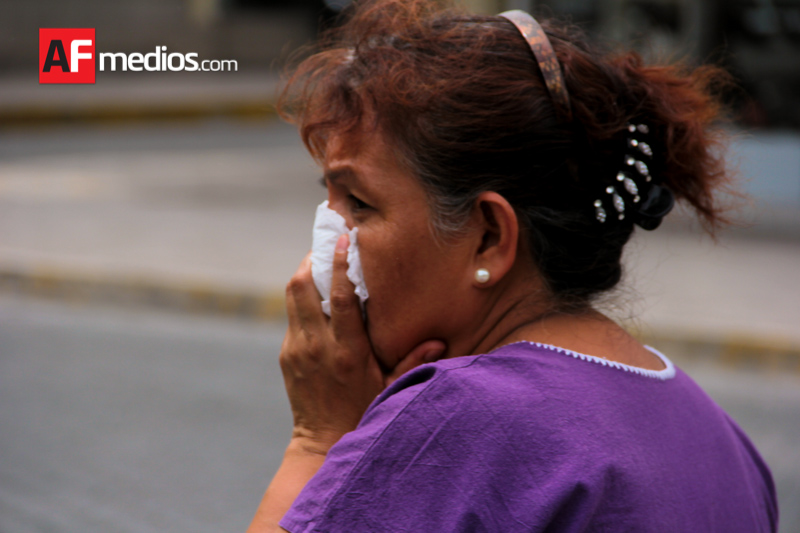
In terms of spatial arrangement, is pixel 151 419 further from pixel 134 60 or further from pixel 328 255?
pixel 328 255

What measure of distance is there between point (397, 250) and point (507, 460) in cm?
43

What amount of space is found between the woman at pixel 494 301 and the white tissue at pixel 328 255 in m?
0.02

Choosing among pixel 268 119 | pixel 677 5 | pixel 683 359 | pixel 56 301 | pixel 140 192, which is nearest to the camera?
pixel 683 359

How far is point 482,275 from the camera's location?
1394mm

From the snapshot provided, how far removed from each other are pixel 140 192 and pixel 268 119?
29.5ft

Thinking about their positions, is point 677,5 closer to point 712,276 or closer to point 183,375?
point 712,276

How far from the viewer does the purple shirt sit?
1.10m

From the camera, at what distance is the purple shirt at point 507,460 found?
3.59ft

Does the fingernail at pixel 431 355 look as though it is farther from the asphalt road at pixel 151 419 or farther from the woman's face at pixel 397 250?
the asphalt road at pixel 151 419

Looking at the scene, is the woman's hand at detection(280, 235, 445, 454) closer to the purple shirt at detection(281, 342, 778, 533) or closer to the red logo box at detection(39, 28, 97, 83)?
the purple shirt at detection(281, 342, 778, 533)

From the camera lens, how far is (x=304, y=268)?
1.57 meters

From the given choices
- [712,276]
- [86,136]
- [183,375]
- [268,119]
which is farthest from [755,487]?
[268,119]

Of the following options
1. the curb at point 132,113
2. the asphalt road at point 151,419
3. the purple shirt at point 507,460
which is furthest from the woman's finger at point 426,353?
the curb at point 132,113

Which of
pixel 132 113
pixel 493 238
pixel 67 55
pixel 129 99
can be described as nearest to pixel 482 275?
pixel 493 238
